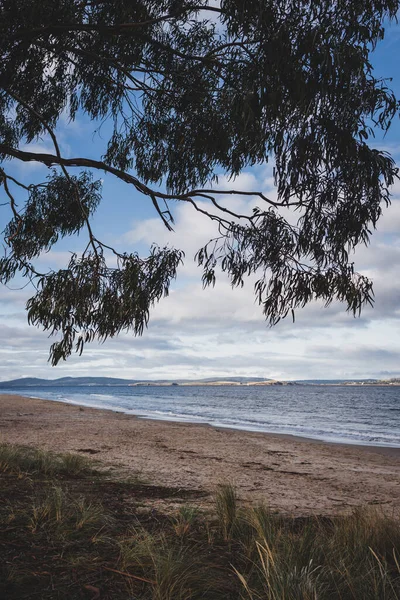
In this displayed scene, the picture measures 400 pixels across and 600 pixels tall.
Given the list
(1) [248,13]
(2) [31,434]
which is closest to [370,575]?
(1) [248,13]

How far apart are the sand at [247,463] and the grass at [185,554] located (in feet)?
4.75

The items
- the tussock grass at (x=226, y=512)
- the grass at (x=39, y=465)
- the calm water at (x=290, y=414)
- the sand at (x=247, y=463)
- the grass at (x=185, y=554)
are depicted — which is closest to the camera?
the grass at (x=185, y=554)

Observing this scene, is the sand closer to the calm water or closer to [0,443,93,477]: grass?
[0,443,93,477]: grass

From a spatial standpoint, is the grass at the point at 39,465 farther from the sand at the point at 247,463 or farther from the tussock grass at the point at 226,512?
the tussock grass at the point at 226,512

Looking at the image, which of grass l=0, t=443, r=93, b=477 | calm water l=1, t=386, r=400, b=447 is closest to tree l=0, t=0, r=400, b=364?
grass l=0, t=443, r=93, b=477

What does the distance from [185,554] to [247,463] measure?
21.8 ft

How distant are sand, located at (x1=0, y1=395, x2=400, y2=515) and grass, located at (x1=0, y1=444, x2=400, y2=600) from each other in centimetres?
145

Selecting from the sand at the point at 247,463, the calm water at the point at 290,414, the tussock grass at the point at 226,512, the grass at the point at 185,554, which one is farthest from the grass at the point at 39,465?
the calm water at the point at 290,414

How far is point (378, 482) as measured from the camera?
26.8ft

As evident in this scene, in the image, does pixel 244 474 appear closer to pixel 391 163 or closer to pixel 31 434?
pixel 391 163

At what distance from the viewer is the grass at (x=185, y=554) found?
265 centimetres

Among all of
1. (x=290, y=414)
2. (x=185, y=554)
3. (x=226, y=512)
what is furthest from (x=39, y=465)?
(x=290, y=414)

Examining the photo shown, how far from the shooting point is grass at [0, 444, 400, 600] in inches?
104

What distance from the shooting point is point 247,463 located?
31.4 feet
